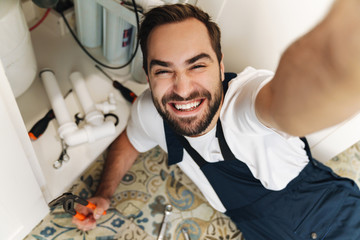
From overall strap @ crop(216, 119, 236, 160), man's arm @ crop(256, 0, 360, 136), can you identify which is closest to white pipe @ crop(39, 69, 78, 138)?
overall strap @ crop(216, 119, 236, 160)

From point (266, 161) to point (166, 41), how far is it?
18.0 inches

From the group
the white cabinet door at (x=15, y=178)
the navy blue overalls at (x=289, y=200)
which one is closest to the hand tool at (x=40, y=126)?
the white cabinet door at (x=15, y=178)

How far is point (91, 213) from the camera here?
3.10ft

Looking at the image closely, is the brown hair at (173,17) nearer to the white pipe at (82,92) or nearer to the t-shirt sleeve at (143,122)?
the t-shirt sleeve at (143,122)

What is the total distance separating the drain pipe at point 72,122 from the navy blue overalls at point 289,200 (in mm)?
229

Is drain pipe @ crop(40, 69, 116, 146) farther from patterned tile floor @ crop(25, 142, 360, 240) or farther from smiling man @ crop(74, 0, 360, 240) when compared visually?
patterned tile floor @ crop(25, 142, 360, 240)

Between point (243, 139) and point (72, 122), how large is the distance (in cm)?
54

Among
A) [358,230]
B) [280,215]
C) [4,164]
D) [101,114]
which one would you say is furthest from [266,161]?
[4,164]

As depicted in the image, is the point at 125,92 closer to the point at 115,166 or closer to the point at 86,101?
the point at 86,101

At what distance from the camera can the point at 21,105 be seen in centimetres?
90

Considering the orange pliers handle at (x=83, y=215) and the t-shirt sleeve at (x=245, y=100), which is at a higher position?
the t-shirt sleeve at (x=245, y=100)

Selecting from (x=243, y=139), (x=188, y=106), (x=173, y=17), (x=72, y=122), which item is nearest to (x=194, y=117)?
(x=188, y=106)

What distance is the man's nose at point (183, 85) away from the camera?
0.71m

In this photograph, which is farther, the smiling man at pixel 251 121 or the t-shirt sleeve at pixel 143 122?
the t-shirt sleeve at pixel 143 122
